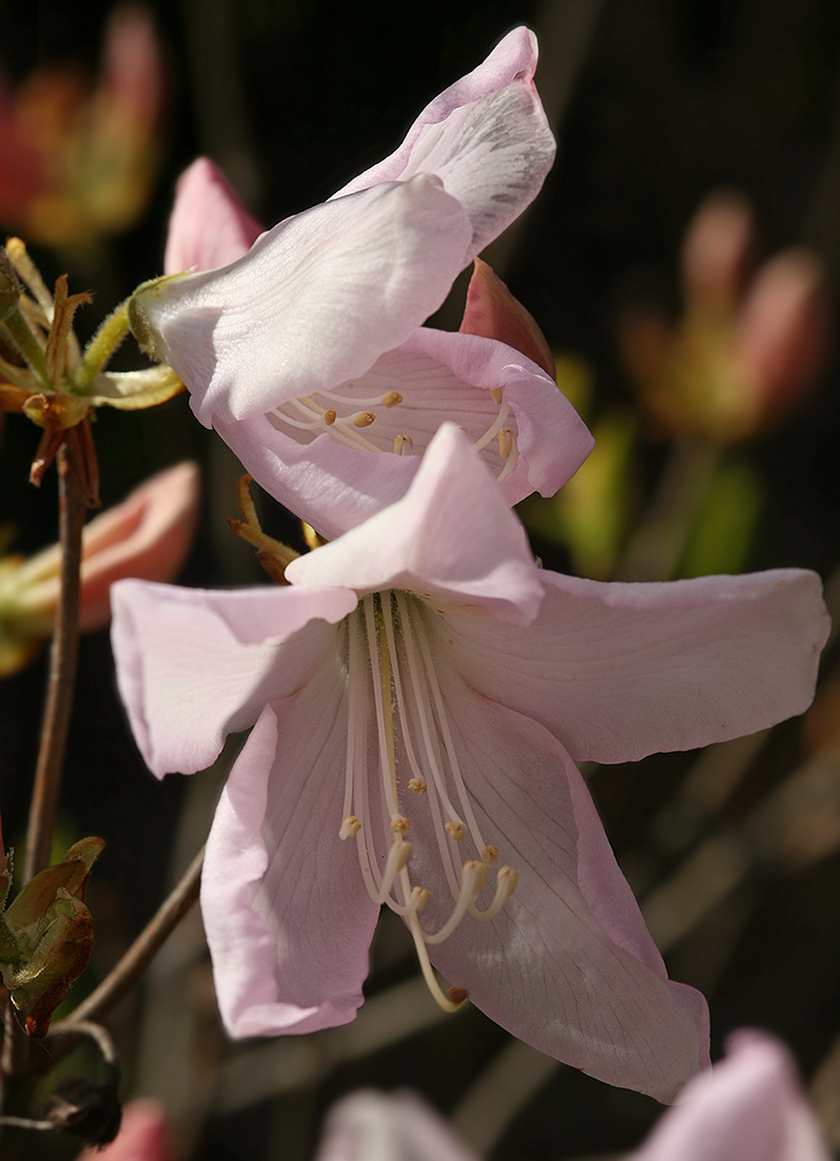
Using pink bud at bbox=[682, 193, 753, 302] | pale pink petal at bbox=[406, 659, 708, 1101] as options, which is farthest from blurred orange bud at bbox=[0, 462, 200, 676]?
pink bud at bbox=[682, 193, 753, 302]

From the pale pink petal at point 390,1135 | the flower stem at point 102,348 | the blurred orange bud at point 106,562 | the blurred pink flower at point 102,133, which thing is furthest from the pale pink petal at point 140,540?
the blurred pink flower at point 102,133

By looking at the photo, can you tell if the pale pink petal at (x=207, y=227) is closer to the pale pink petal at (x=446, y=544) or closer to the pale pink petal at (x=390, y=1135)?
the pale pink petal at (x=446, y=544)

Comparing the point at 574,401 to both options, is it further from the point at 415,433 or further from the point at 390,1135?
the point at 390,1135

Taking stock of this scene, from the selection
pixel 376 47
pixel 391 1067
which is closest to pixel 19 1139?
pixel 391 1067

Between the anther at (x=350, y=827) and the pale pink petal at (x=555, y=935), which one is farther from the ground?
the anther at (x=350, y=827)

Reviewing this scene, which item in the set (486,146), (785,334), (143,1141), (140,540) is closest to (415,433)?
(486,146)

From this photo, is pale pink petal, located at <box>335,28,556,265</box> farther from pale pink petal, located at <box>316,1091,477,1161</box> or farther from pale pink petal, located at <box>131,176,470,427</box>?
pale pink petal, located at <box>316,1091,477,1161</box>

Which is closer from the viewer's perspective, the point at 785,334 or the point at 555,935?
the point at 555,935
